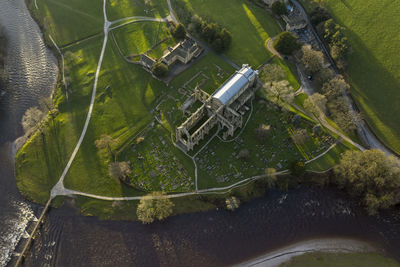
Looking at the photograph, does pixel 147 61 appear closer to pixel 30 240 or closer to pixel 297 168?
pixel 297 168

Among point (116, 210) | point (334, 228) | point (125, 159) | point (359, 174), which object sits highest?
point (125, 159)

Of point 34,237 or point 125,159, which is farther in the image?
point 125,159

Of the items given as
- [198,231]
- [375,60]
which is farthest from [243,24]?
[198,231]

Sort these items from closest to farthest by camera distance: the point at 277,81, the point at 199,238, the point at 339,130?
the point at 199,238 < the point at 339,130 < the point at 277,81

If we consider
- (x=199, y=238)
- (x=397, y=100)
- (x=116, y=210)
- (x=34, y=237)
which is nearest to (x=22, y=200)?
(x=34, y=237)

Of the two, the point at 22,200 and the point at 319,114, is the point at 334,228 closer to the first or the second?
the point at 319,114

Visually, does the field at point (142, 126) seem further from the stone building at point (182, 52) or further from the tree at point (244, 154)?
the stone building at point (182, 52)
